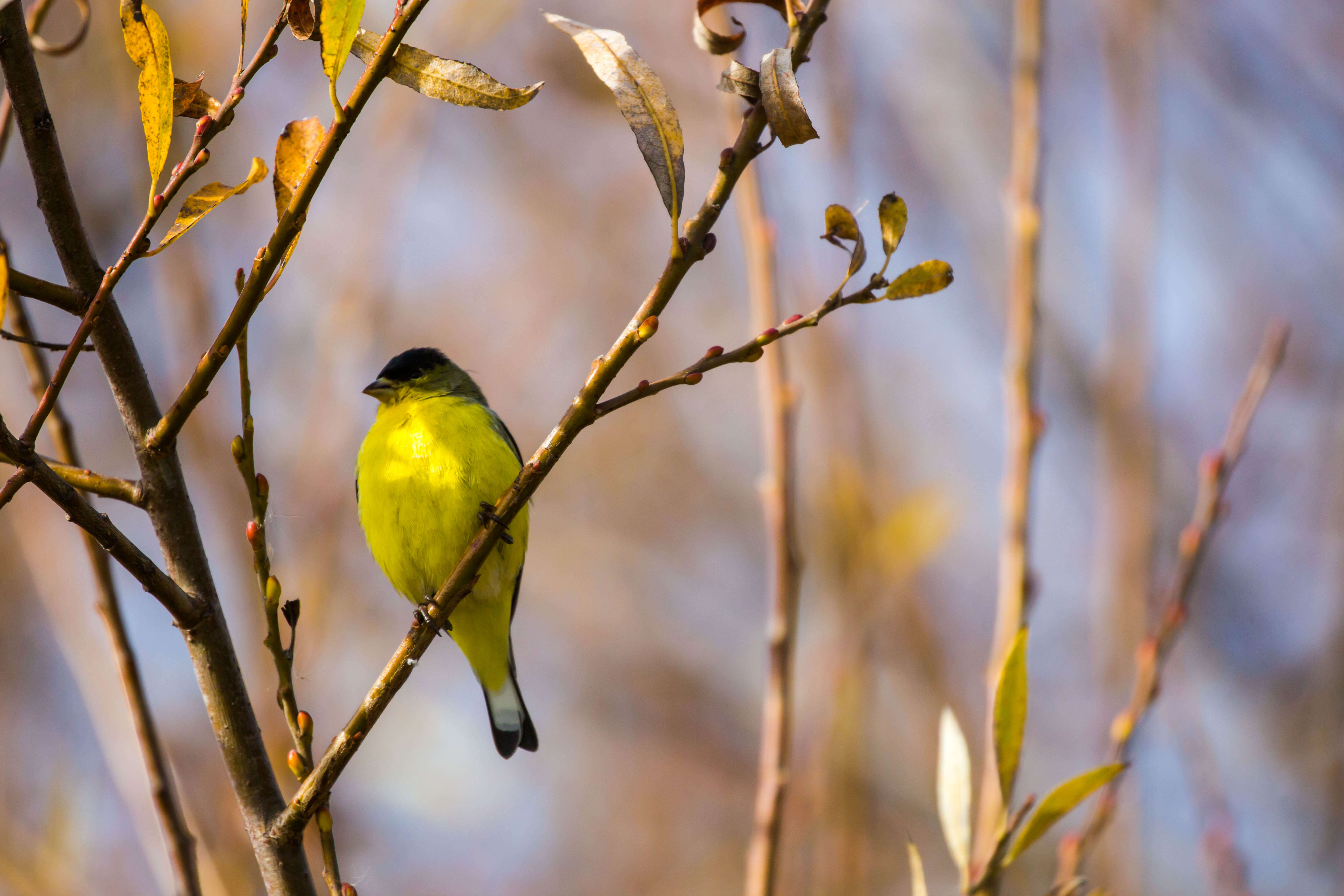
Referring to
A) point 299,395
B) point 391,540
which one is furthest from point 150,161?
point 299,395

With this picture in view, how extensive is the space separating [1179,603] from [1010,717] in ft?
2.27

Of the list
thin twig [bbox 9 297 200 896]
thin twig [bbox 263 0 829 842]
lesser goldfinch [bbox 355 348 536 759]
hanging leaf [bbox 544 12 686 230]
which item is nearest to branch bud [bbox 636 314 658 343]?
thin twig [bbox 263 0 829 842]

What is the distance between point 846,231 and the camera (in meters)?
1.39

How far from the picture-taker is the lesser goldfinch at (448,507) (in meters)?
3.14

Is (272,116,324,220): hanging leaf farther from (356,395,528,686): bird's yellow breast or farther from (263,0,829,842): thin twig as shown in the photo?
(356,395,528,686): bird's yellow breast

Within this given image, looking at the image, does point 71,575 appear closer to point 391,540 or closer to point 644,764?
point 391,540

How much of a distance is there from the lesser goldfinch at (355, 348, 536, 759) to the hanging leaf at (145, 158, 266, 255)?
1467 mm

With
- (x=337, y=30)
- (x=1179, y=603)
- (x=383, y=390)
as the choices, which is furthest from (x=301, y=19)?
(x=383, y=390)

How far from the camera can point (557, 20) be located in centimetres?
130

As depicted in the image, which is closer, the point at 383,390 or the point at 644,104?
the point at 644,104

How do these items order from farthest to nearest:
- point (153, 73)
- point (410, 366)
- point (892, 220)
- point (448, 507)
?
1. point (410, 366)
2. point (448, 507)
3. point (892, 220)
4. point (153, 73)

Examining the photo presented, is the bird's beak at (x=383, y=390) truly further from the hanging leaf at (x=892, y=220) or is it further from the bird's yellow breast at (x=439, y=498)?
the hanging leaf at (x=892, y=220)

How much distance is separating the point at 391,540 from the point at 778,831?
1824 millimetres

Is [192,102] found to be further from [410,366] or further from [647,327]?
[410,366]
